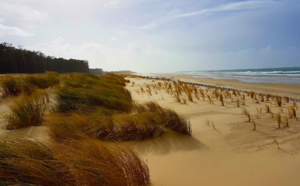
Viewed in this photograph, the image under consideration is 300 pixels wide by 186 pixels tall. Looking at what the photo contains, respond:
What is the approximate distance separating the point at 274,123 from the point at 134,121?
3037 millimetres

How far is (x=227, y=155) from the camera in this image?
3.02 metres

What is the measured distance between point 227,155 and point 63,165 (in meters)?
2.26

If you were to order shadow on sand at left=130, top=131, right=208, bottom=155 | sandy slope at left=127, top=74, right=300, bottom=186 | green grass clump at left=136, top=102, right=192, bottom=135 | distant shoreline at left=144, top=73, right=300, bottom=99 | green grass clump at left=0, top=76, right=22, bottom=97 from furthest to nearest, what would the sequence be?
distant shoreline at left=144, top=73, right=300, bottom=99 → green grass clump at left=0, top=76, right=22, bottom=97 → green grass clump at left=136, top=102, right=192, bottom=135 → shadow on sand at left=130, top=131, right=208, bottom=155 → sandy slope at left=127, top=74, right=300, bottom=186

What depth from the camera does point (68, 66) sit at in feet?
153

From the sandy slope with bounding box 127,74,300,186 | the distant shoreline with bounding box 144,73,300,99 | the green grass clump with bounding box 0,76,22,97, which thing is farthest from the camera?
the distant shoreline with bounding box 144,73,300,99

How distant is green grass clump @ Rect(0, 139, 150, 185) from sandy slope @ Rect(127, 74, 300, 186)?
1.76 ft

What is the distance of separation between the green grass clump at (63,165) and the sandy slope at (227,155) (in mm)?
535

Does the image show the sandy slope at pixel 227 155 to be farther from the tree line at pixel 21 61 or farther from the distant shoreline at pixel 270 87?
the tree line at pixel 21 61

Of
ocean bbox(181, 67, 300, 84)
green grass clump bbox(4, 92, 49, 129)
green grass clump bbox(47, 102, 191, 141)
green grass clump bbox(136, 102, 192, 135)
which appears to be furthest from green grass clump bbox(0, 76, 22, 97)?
ocean bbox(181, 67, 300, 84)

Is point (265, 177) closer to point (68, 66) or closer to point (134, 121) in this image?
point (134, 121)

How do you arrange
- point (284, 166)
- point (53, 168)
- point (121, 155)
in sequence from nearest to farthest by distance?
point (53, 168) < point (121, 155) < point (284, 166)

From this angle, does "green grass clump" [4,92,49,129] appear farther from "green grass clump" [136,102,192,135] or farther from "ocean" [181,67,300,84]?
"ocean" [181,67,300,84]

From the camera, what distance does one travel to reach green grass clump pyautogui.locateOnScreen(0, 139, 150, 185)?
158 cm

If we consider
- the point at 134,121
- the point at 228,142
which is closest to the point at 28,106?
the point at 134,121
